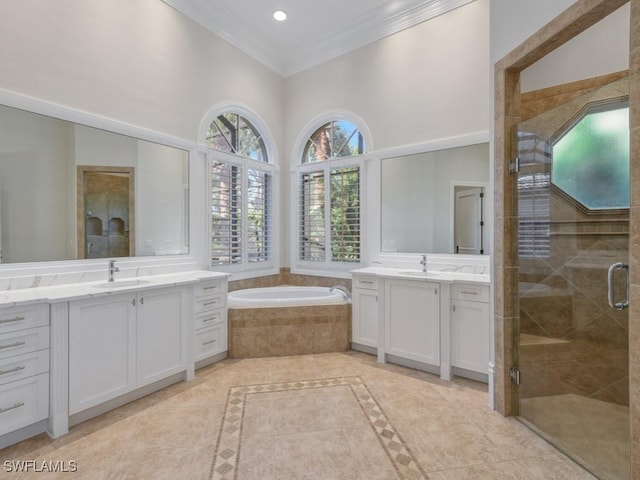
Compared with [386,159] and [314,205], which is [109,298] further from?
[386,159]

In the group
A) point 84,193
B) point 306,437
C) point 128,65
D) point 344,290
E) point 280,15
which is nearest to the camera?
point 306,437

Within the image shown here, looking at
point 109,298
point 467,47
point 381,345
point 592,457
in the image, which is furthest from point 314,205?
point 592,457

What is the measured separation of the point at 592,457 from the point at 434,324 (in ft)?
4.11

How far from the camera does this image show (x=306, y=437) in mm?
1958

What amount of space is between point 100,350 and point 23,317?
0.48m

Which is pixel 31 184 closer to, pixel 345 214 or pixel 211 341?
pixel 211 341

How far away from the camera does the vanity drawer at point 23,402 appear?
1.81 meters

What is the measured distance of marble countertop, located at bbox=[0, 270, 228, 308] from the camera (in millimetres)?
1903

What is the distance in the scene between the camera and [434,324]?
2.80m

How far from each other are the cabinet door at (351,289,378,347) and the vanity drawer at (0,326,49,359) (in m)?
2.49

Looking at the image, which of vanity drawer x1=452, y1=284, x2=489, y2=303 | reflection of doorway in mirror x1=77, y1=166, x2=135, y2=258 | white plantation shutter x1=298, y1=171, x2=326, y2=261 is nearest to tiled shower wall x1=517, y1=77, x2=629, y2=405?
vanity drawer x1=452, y1=284, x2=489, y2=303

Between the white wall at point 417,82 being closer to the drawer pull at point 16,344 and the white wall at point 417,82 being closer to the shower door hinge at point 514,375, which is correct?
the shower door hinge at point 514,375

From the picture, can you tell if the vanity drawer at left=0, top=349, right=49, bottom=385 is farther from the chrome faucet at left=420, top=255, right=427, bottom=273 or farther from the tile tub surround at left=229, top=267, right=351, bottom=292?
the chrome faucet at left=420, top=255, right=427, bottom=273

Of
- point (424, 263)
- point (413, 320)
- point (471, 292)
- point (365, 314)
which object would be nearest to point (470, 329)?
point (471, 292)
